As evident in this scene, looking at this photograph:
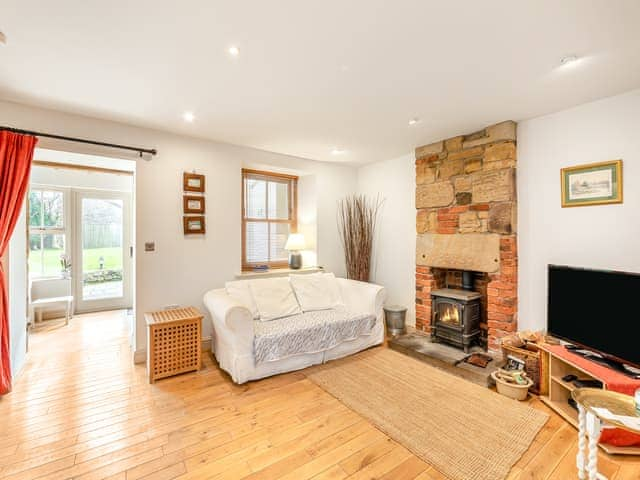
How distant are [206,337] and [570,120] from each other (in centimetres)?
432

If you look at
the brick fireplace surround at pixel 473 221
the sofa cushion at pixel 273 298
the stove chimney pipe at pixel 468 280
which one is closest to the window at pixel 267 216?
the sofa cushion at pixel 273 298

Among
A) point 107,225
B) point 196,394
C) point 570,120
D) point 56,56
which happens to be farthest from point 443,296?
point 107,225

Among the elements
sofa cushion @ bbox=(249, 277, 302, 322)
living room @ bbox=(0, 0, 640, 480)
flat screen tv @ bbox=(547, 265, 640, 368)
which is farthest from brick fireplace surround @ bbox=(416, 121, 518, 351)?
sofa cushion @ bbox=(249, 277, 302, 322)

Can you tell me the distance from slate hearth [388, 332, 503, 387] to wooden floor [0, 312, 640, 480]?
0.65m

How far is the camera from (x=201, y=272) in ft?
11.7

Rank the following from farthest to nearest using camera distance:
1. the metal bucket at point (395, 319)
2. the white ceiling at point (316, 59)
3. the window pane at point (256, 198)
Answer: the window pane at point (256, 198)
the metal bucket at point (395, 319)
the white ceiling at point (316, 59)

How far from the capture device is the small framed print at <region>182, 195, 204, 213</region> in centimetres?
346

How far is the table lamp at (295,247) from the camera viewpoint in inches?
173

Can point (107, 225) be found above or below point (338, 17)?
below

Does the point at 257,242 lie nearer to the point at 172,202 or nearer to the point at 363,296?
the point at 172,202

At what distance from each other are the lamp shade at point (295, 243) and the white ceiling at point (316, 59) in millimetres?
1756

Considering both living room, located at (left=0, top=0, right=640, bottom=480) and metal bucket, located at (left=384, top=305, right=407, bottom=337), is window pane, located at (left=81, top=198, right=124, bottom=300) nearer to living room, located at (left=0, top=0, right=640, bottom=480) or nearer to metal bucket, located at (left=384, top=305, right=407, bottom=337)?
living room, located at (left=0, top=0, right=640, bottom=480)

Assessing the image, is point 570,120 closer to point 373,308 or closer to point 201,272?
point 373,308

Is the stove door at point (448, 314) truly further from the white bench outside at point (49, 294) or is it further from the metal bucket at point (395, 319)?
the white bench outside at point (49, 294)
